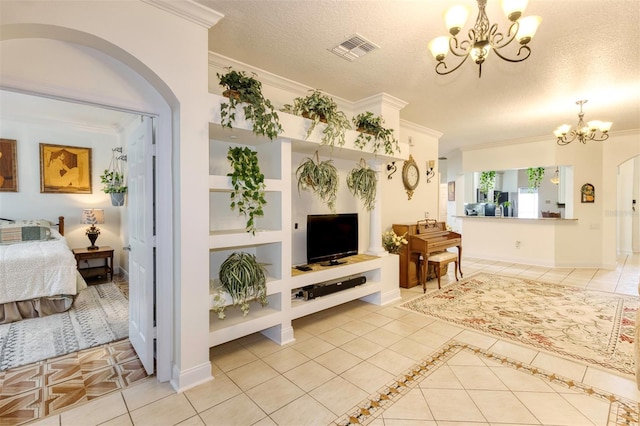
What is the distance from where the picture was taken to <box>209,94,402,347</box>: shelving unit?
2.61m

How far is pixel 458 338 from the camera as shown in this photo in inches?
122

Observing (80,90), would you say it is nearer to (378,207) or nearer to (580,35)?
(378,207)

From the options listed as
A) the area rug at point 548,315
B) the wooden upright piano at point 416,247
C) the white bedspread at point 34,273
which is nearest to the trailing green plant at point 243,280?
the area rug at point 548,315

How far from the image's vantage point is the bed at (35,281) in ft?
11.4

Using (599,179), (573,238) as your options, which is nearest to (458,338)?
(573,238)

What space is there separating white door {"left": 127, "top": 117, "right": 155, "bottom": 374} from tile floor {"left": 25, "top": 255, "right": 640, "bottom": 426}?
1.42 ft

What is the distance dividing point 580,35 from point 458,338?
301 cm

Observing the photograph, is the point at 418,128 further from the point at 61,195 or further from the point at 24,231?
the point at 24,231

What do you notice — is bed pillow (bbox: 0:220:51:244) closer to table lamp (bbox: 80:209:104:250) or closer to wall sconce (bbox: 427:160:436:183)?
table lamp (bbox: 80:209:104:250)

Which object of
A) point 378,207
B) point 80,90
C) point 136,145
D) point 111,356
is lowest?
point 111,356

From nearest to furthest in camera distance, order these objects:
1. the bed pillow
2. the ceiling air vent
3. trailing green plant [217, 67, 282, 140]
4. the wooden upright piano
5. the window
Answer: trailing green plant [217, 67, 282, 140], the ceiling air vent, the bed pillow, the wooden upright piano, the window

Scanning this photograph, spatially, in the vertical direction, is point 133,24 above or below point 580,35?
below

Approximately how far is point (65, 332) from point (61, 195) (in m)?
3.19

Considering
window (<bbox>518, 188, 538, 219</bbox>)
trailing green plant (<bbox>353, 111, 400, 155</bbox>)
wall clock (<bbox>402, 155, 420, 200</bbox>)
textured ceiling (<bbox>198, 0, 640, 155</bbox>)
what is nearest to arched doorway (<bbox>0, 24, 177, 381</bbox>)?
textured ceiling (<bbox>198, 0, 640, 155</bbox>)
